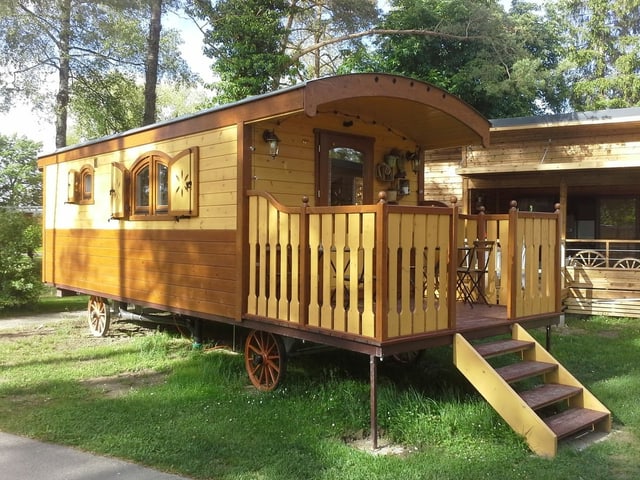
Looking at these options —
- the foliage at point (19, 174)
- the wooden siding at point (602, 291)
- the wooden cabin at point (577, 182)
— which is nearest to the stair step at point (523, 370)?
the wooden cabin at point (577, 182)

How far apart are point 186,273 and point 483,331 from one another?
3.22 m

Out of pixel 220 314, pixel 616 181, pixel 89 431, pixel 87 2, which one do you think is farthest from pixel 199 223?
pixel 87 2

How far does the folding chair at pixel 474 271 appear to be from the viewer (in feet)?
19.6

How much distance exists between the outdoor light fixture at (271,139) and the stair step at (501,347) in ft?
8.92

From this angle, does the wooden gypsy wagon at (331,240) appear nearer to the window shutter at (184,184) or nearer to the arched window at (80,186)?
the window shutter at (184,184)

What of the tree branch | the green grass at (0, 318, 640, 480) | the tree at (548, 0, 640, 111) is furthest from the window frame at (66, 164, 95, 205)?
the tree at (548, 0, 640, 111)

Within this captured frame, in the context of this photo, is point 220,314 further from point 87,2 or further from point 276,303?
point 87,2

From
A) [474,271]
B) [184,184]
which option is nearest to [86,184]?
[184,184]

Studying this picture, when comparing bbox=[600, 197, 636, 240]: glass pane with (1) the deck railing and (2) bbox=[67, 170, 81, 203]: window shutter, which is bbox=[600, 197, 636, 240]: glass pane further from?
(2) bbox=[67, 170, 81, 203]: window shutter

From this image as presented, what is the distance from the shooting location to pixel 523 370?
15.8ft

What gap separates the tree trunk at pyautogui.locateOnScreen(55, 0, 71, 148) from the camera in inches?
589

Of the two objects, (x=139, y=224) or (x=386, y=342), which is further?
(x=139, y=224)

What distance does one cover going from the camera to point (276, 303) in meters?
5.25

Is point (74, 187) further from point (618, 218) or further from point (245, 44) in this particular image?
point (618, 218)
